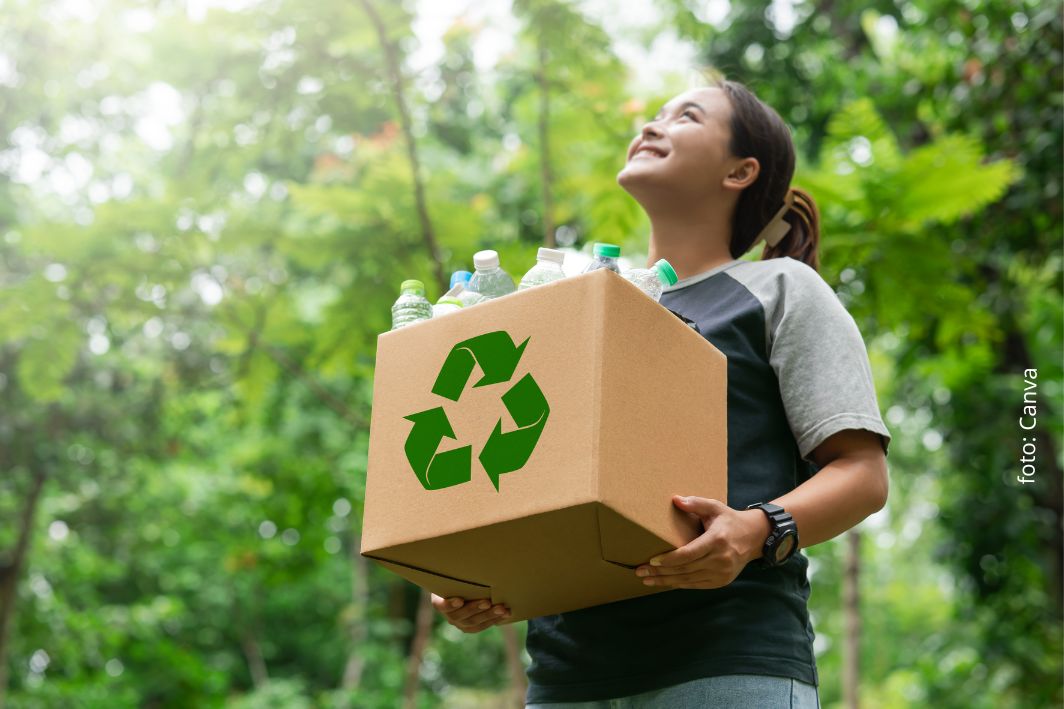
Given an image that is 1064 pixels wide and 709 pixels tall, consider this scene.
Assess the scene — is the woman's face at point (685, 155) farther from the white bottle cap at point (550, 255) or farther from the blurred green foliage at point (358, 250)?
the blurred green foliage at point (358, 250)

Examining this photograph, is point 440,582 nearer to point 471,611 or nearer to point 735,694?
point 471,611

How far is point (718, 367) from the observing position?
1492 millimetres

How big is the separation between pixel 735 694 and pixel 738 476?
295 millimetres

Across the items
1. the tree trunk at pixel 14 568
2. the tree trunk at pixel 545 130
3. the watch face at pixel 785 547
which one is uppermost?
the tree trunk at pixel 545 130

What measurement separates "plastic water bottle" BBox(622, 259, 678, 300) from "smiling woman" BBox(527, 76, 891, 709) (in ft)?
0.28

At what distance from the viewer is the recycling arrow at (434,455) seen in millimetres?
1350

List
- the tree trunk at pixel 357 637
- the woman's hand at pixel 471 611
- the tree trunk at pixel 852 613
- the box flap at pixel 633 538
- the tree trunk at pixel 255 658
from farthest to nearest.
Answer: the tree trunk at pixel 255 658, the tree trunk at pixel 357 637, the tree trunk at pixel 852 613, the woman's hand at pixel 471 611, the box flap at pixel 633 538

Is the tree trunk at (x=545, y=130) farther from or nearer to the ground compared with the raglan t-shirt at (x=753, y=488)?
farther from the ground

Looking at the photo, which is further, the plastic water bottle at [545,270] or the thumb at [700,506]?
the plastic water bottle at [545,270]

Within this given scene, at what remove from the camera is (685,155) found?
177 centimetres

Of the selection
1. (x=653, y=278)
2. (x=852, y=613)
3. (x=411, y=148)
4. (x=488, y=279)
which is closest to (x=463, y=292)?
(x=488, y=279)

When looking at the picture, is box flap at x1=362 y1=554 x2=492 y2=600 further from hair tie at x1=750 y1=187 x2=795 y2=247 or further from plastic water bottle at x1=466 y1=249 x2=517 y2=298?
hair tie at x1=750 y1=187 x2=795 y2=247

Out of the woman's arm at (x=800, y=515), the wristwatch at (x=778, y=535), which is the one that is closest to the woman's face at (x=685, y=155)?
the woman's arm at (x=800, y=515)

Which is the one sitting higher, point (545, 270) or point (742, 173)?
point (742, 173)
